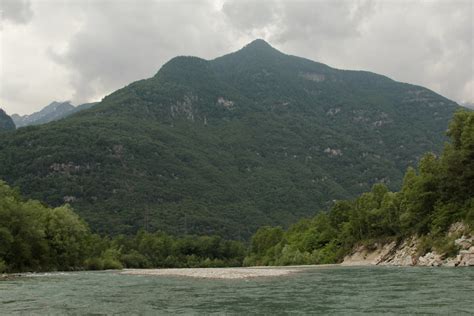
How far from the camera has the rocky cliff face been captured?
60.9 meters

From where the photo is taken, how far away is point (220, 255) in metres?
188

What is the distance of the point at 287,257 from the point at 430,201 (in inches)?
1568

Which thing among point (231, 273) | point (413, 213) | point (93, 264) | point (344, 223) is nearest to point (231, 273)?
point (231, 273)

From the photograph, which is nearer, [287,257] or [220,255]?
[287,257]

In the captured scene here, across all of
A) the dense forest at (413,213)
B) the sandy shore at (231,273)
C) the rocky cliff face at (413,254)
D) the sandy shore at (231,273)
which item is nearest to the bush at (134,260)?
the dense forest at (413,213)

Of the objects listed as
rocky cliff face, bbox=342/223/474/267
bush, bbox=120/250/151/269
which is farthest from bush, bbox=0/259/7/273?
bush, bbox=120/250/151/269

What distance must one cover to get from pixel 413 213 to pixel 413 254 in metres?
9.82

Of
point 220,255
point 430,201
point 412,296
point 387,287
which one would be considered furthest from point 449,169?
point 220,255

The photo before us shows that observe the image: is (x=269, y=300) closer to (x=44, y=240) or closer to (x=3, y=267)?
(x=3, y=267)

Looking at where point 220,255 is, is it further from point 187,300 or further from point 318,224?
point 187,300

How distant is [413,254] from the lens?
7488 centimetres

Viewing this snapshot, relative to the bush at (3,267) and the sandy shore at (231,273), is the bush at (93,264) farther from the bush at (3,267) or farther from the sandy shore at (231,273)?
the sandy shore at (231,273)

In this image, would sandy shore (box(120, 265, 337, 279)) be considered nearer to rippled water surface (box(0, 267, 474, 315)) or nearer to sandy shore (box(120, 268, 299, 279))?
sandy shore (box(120, 268, 299, 279))

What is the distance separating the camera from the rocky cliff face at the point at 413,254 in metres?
60.9
